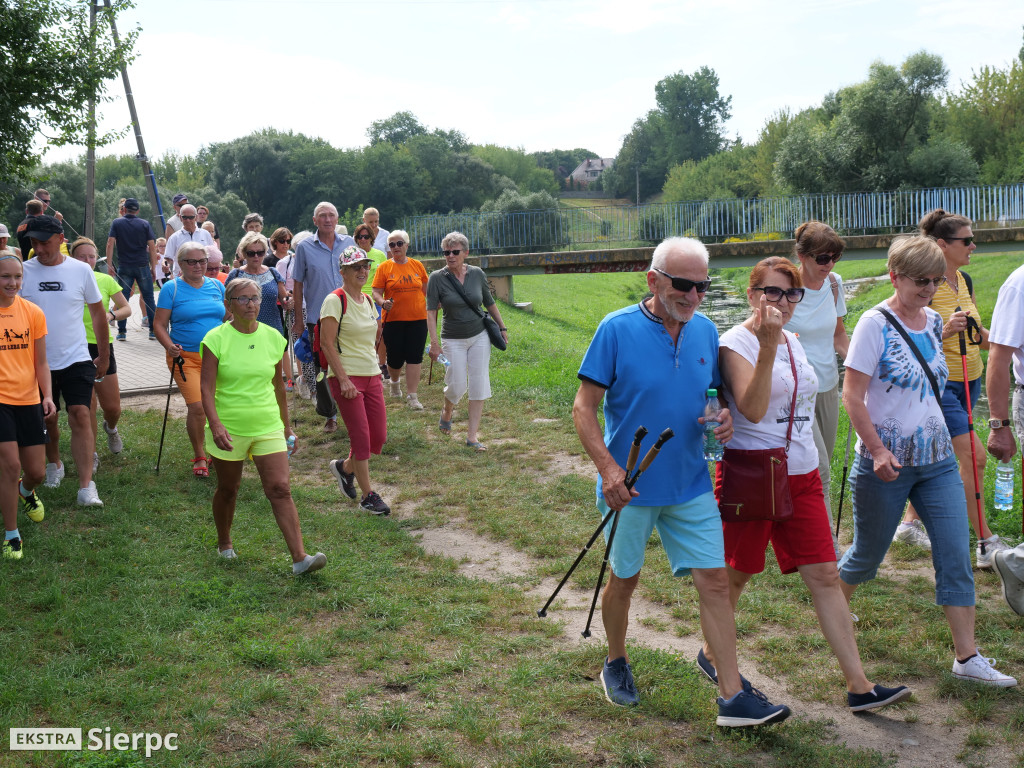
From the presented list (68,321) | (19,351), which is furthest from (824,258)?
(68,321)

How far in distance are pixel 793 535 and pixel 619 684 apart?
1023mm

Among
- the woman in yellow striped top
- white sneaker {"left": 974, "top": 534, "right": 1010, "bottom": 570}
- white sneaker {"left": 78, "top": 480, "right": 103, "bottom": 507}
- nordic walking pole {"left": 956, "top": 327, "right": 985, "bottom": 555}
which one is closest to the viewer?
nordic walking pole {"left": 956, "top": 327, "right": 985, "bottom": 555}

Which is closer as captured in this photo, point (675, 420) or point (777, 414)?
point (675, 420)

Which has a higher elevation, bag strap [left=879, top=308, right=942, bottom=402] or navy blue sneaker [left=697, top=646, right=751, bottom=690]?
bag strap [left=879, top=308, right=942, bottom=402]

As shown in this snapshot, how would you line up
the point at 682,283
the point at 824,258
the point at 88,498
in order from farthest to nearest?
1. the point at 88,498
2. the point at 824,258
3. the point at 682,283

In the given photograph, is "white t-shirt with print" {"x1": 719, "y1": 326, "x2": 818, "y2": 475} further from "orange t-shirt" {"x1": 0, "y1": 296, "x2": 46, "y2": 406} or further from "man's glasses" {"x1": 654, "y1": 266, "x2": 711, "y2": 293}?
"orange t-shirt" {"x1": 0, "y1": 296, "x2": 46, "y2": 406}

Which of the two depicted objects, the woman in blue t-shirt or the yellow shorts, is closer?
the yellow shorts

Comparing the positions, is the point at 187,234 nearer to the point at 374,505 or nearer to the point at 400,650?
the point at 374,505

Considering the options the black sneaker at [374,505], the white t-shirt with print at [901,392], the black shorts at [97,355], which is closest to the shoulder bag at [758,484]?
the white t-shirt with print at [901,392]

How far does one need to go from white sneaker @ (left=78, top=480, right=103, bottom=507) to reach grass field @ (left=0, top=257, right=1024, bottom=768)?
12 cm

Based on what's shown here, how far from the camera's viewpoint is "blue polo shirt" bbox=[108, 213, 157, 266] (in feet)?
48.2

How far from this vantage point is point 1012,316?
479 cm

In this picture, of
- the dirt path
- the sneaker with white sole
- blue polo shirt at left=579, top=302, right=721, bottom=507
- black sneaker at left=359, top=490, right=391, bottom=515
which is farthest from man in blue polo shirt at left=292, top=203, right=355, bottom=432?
blue polo shirt at left=579, top=302, right=721, bottom=507

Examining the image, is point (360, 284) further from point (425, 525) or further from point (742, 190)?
point (742, 190)
